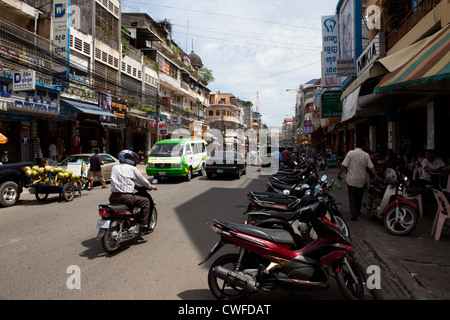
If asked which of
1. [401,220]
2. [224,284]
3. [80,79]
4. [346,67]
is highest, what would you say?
[80,79]

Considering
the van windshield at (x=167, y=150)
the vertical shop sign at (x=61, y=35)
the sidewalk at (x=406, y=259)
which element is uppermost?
the vertical shop sign at (x=61, y=35)

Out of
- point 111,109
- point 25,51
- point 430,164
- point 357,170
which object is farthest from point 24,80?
point 430,164

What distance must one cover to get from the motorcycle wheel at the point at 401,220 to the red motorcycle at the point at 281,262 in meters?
2.88

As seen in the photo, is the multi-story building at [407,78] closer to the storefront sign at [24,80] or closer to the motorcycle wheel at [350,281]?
the motorcycle wheel at [350,281]

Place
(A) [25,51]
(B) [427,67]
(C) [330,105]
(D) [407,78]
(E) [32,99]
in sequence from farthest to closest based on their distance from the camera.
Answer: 1. (C) [330,105]
2. (E) [32,99]
3. (A) [25,51]
4. (D) [407,78]
5. (B) [427,67]

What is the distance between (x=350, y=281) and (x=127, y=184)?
3650 millimetres

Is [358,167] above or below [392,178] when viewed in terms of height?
above

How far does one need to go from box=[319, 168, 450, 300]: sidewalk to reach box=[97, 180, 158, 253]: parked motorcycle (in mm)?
3522

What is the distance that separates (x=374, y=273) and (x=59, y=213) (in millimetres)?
7366

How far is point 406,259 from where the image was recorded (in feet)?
14.9

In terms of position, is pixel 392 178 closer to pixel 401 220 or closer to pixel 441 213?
pixel 401 220

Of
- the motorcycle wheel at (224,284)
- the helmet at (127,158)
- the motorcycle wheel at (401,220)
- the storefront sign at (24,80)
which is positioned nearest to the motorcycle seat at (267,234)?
the motorcycle wheel at (224,284)

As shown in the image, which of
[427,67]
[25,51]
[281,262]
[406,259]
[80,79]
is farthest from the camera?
[80,79]

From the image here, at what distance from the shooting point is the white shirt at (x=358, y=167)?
21.7ft
